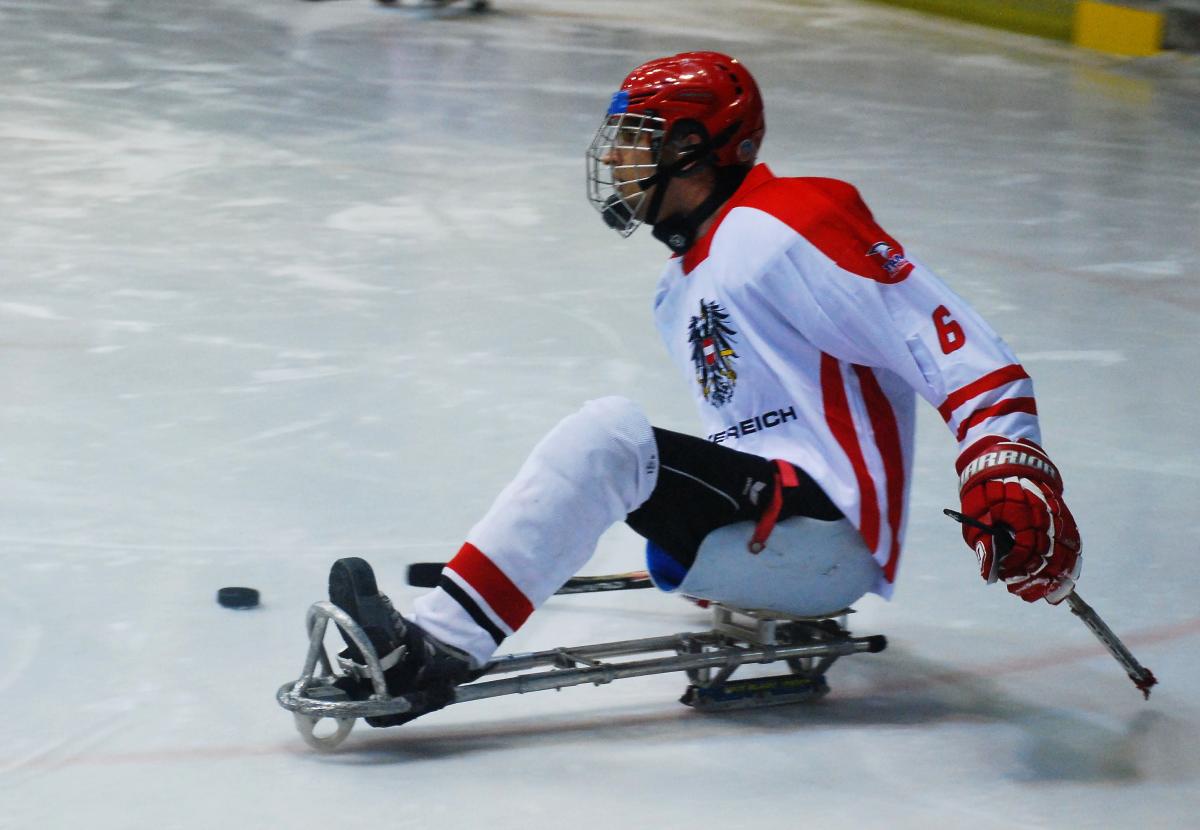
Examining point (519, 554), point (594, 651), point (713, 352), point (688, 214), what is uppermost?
point (688, 214)

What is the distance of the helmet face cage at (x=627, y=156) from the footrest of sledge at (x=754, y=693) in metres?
0.69

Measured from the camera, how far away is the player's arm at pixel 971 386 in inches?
88.3

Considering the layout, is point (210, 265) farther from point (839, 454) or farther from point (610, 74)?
point (610, 74)

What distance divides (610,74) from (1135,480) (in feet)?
17.8

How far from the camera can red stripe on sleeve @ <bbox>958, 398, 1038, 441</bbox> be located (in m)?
2.33

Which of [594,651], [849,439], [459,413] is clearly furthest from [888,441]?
[459,413]

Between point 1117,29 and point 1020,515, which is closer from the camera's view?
point 1020,515

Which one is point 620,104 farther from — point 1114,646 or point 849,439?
point 1114,646

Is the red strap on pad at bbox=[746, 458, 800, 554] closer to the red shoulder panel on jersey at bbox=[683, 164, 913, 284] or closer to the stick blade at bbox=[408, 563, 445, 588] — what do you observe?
the red shoulder panel on jersey at bbox=[683, 164, 913, 284]

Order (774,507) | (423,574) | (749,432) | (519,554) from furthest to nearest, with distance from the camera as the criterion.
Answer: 1. (423,574)
2. (749,432)
3. (774,507)
4. (519,554)

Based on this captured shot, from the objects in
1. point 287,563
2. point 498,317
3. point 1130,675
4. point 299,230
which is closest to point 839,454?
point 1130,675

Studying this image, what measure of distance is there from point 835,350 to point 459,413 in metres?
1.67

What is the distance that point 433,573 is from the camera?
2820 mm

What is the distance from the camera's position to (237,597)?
2.90 m
